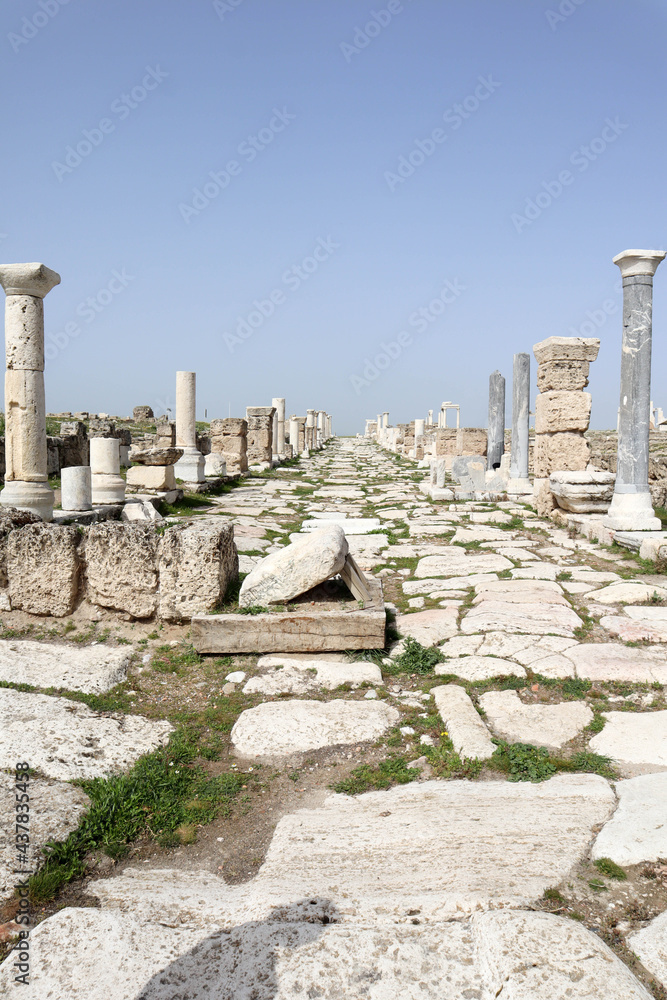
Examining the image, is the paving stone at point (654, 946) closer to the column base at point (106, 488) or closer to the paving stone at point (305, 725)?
the paving stone at point (305, 725)

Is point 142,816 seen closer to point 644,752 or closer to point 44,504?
point 644,752

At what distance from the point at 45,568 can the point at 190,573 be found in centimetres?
114

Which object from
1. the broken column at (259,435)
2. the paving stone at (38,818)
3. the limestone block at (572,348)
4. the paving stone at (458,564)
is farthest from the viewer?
the broken column at (259,435)

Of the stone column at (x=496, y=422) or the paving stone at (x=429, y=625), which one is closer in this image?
the paving stone at (x=429, y=625)

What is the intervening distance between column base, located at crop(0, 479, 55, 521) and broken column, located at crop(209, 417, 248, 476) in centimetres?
1088

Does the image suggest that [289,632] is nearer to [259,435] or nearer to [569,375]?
[569,375]

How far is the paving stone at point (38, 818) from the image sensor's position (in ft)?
7.27

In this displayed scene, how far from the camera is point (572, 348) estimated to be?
1066cm

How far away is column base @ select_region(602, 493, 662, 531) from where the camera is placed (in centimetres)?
816

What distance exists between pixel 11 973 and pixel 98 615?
3142 mm

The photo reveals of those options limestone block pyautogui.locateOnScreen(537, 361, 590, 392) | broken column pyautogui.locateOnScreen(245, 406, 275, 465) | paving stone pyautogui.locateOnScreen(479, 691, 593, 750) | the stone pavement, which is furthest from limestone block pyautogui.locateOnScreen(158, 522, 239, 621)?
broken column pyautogui.locateOnScreen(245, 406, 275, 465)

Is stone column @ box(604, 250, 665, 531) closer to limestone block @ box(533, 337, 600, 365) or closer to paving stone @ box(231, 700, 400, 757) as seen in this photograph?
limestone block @ box(533, 337, 600, 365)

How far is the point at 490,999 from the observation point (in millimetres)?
1667

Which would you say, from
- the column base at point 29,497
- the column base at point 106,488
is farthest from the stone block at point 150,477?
the column base at point 29,497
